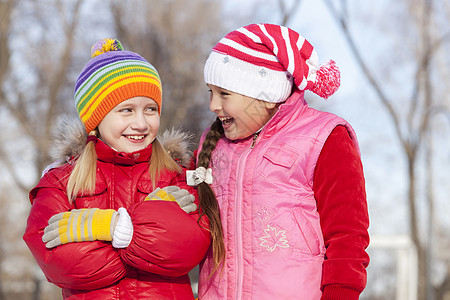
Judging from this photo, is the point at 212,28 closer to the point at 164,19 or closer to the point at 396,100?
the point at 164,19

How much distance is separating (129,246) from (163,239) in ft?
0.45

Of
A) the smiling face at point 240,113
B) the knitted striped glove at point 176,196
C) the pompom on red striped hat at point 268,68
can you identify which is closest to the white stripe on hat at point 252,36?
the pompom on red striped hat at point 268,68

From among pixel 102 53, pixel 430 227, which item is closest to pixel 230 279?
pixel 102 53

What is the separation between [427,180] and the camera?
1750 cm

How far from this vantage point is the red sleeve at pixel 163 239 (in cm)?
229

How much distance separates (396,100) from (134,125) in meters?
17.3

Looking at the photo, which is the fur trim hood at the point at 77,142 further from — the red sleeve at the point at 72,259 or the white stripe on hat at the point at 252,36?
the white stripe on hat at the point at 252,36

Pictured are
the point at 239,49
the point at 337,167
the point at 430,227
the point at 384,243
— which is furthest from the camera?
the point at 430,227

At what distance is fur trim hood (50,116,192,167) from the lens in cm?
279

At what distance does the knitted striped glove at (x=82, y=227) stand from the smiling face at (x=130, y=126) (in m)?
0.46

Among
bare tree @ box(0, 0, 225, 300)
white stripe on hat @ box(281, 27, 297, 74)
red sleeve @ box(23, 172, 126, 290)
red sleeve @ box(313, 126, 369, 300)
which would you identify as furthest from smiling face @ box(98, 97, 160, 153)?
bare tree @ box(0, 0, 225, 300)

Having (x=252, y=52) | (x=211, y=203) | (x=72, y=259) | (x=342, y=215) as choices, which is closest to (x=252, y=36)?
(x=252, y=52)

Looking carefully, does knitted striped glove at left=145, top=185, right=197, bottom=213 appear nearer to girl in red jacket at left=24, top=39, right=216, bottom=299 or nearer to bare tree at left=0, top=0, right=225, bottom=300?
girl in red jacket at left=24, top=39, right=216, bottom=299

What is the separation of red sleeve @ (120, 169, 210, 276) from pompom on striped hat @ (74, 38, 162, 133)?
2.04 ft
